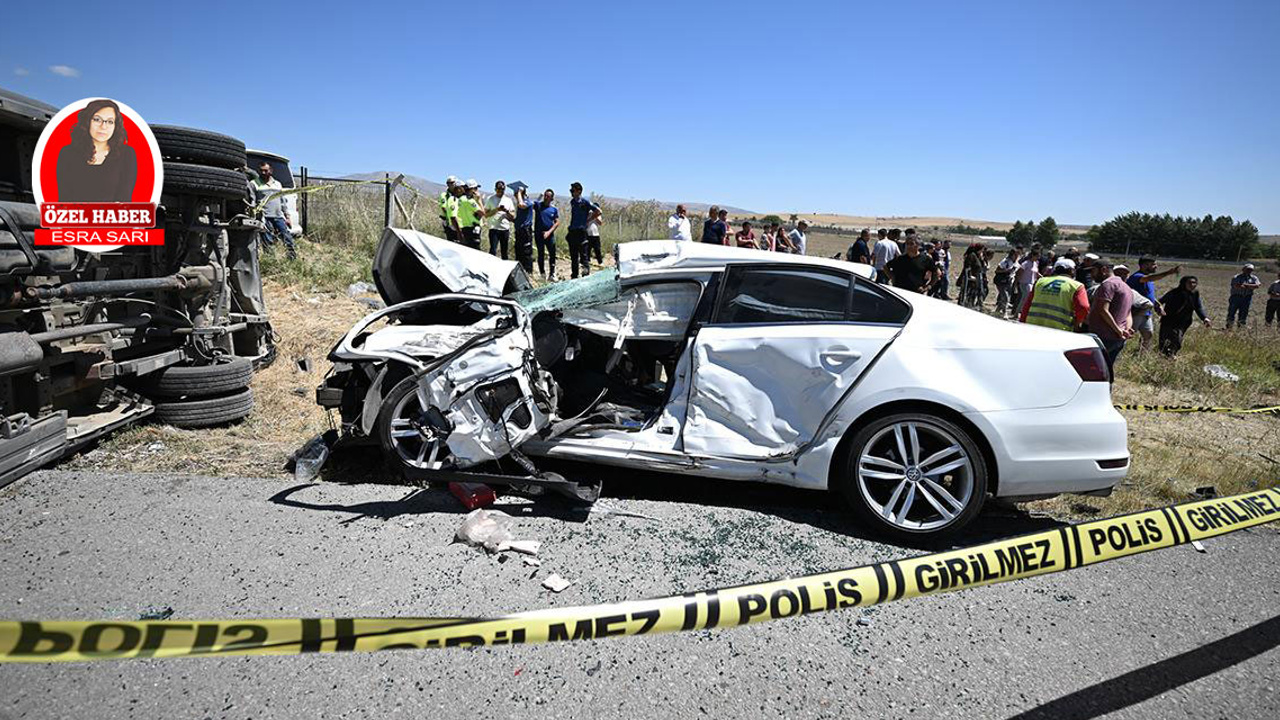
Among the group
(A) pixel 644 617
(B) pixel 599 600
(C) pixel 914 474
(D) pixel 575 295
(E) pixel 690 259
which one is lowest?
(B) pixel 599 600

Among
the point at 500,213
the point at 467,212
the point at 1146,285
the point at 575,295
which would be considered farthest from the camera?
the point at 500,213

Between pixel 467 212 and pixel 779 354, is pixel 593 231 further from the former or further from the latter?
pixel 779 354

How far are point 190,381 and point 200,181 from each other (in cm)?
165

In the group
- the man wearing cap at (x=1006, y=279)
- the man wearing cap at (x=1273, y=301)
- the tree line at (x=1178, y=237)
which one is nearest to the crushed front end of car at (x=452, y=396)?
the man wearing cap at (x=1006, y=279)

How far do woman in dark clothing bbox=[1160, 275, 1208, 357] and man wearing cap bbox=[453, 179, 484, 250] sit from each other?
458 inches

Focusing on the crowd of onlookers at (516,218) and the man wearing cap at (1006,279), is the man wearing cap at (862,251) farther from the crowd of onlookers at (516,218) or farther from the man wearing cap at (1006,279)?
the crowd of onlookers at (516,218)

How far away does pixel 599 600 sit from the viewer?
3289mm

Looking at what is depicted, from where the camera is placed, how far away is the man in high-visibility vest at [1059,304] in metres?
7.09

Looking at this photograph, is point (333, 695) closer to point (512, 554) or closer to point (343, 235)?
point (512, 554)

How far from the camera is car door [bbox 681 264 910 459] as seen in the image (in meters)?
3.97

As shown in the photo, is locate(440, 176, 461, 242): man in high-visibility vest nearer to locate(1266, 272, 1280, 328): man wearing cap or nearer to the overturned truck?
the overturned truck

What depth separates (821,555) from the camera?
3754mm

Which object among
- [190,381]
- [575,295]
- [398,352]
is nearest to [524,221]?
[190,381]

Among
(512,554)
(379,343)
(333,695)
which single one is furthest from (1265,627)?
(379,343)
